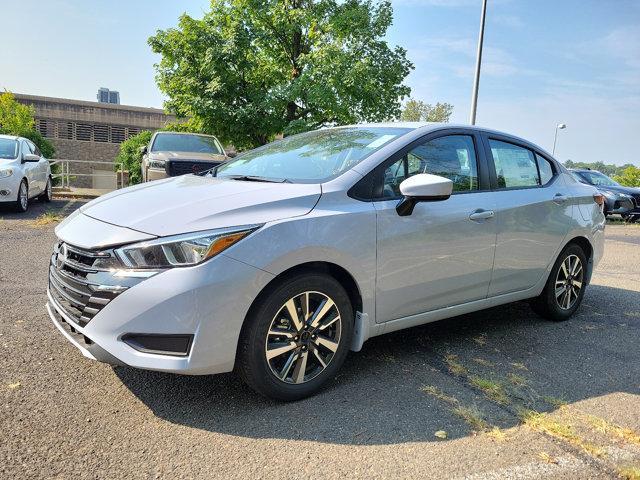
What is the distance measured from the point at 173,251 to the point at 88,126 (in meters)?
39.8

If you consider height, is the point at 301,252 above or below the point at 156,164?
below

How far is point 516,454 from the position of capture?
8.79ft

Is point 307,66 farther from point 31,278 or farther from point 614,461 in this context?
point 614,461

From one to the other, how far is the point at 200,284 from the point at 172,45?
18.6 meters

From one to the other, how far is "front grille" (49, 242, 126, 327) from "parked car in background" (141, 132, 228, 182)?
797 cm

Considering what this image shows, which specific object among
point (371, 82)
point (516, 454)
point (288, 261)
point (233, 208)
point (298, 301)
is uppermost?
point (371, 82)

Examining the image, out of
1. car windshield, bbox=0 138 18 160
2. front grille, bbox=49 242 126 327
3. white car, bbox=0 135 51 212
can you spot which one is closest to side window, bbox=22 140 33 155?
white car, bbox=0 135 51 212

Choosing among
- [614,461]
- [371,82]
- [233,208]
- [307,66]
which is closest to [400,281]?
[233,208]

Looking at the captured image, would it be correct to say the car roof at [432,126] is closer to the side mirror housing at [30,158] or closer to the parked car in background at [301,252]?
the parked car in background at [301,252]

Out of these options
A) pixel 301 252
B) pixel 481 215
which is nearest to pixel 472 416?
pixel 301 252

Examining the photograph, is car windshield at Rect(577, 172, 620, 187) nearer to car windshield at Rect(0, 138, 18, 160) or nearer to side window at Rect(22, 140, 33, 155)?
side window at Rect(22, 140, 33, 155)

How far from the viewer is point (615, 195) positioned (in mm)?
17531

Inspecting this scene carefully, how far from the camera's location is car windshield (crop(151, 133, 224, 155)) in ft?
40.9

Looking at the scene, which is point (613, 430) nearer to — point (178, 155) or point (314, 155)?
point (314, 155)
